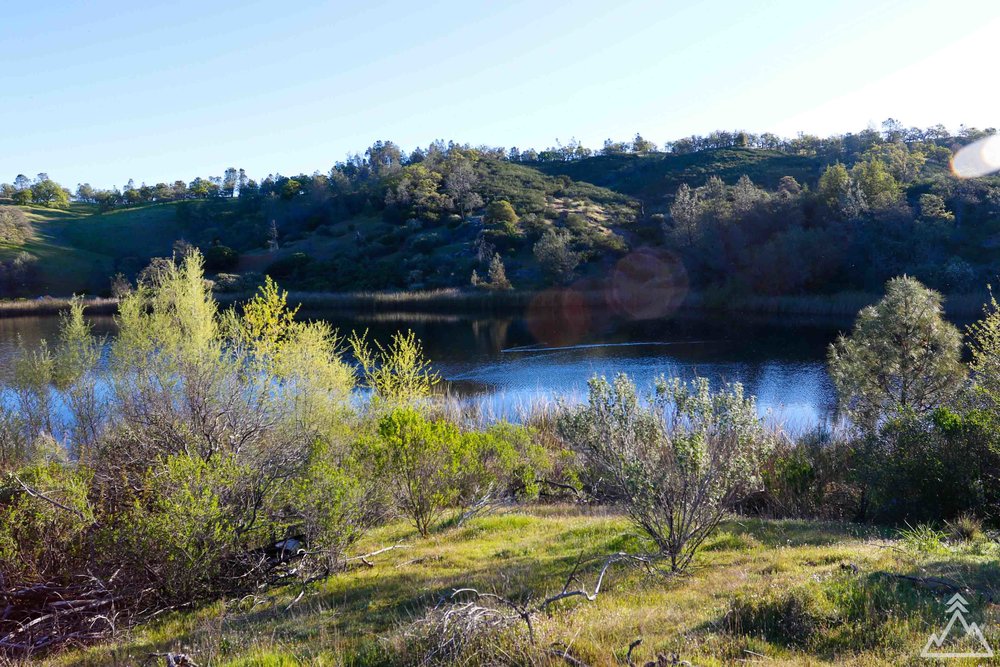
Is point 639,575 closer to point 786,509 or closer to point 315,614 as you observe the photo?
point 315,614

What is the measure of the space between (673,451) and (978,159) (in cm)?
9063

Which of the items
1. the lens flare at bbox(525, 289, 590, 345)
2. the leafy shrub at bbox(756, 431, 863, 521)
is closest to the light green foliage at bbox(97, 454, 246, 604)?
the leafy shrub at bbox(756, 431, 863, 521)

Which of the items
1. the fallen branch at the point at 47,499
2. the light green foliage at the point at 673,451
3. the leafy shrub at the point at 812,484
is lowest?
the leafy shrub at the point at 812,484

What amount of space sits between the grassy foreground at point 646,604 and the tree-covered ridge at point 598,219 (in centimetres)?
4454

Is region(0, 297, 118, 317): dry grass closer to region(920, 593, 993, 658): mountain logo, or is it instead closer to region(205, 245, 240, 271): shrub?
region(205, 245, 240, 271): shrub

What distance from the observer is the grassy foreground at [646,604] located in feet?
16.4

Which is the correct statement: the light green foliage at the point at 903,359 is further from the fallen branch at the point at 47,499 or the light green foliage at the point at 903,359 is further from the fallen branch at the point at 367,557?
the fallen branch at the point at 47,499

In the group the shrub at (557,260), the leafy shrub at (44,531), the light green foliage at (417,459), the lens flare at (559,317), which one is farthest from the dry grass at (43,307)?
the light green foliage at (417,459)

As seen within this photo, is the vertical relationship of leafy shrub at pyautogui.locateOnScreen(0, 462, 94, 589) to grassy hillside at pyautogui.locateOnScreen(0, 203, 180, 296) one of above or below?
below

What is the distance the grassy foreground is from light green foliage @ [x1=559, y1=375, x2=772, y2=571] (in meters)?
0.63

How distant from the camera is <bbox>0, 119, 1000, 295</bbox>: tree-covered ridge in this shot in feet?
165

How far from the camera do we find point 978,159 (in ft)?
247

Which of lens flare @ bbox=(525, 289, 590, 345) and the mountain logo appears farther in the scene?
lens flare @ bbox=(525, 289, 590, 345)

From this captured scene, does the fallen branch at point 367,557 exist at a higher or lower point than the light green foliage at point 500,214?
lower
